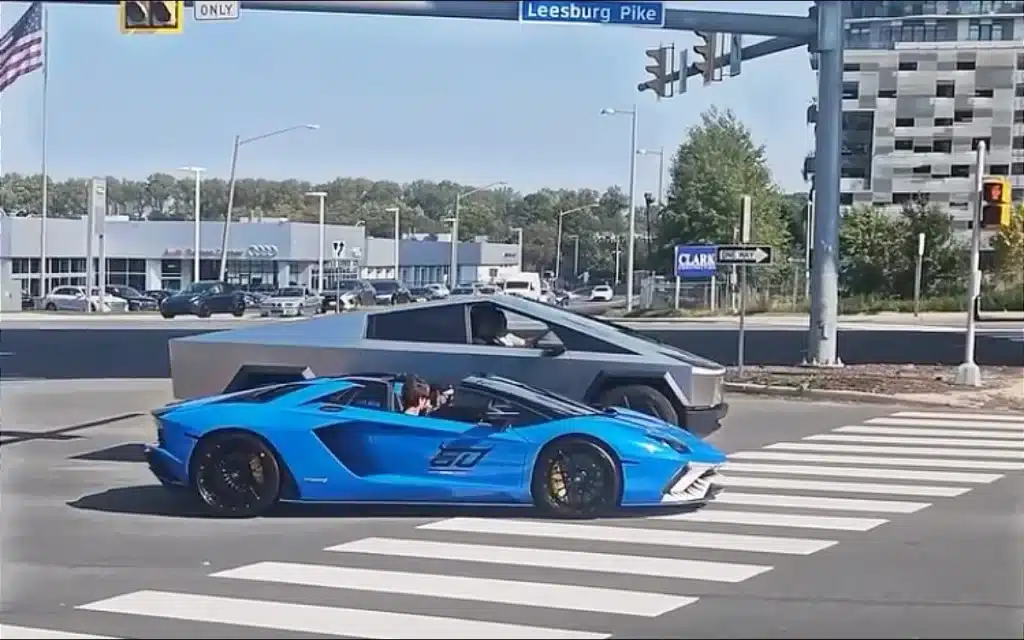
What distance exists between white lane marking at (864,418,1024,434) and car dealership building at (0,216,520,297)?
25906 mm

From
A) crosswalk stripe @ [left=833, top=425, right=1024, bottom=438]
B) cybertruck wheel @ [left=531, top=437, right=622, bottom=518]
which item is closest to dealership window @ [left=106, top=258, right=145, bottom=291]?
crosswalk stripe @ [left=833, top=425, right=1024, bottom=438]

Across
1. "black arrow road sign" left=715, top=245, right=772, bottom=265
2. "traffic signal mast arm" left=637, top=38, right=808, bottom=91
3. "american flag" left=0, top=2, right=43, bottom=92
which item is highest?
"traffic signal mast arm" left=637, top=38, right=808, bottom=91

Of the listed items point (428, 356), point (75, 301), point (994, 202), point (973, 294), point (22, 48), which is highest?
point (22, 48)

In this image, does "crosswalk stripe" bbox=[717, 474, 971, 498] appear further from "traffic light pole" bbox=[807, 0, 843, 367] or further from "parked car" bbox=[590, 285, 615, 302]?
"parked car" bbox=[590, 285, 615, 302]

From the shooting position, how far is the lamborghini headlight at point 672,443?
1045cm

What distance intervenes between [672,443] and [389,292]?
2879 centimetres

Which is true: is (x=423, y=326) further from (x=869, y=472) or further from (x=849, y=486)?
(x=869, y=472)

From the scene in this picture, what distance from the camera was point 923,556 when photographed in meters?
9.02

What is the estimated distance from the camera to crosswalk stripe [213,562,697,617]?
7.53 m

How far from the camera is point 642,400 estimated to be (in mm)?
13094

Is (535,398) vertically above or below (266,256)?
below

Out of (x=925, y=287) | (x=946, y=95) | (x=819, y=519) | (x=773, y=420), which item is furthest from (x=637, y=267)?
(x=819, y=519)

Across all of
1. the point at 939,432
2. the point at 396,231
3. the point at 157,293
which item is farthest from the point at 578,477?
the point at 396,231

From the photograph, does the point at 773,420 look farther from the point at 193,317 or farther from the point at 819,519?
the point at 193,317
